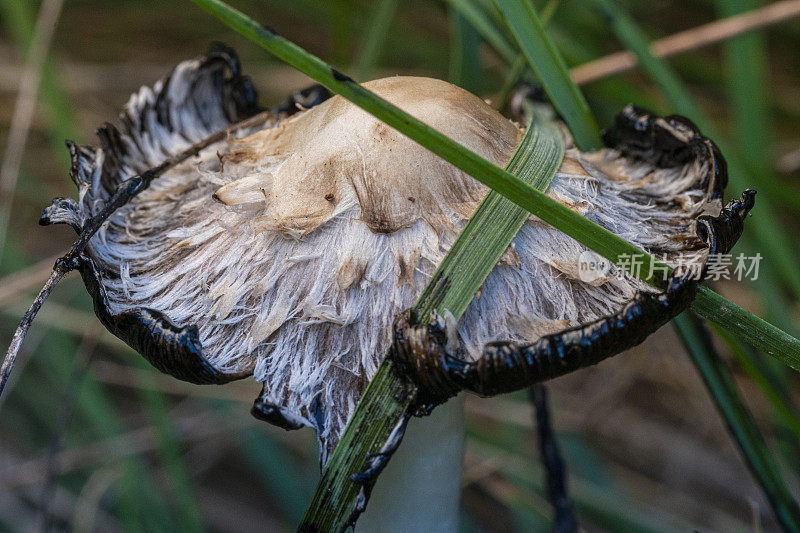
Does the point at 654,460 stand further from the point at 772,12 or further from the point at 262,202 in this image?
the point at 262,202

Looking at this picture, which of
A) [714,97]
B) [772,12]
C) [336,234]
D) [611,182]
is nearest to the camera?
[336,234]

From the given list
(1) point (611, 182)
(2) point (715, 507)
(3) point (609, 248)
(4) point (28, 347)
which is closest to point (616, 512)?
(2) point (715, 507)

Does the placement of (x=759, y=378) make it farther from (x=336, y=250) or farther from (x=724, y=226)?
(x=336, y=250)

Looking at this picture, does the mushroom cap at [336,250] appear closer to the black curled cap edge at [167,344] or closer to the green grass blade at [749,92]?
the black curled cap edge at [167,344]

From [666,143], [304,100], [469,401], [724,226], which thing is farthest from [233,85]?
[469,401]

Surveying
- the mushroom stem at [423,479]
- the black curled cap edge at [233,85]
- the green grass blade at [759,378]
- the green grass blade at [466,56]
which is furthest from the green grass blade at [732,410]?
the black curled cap edge at [233,85]

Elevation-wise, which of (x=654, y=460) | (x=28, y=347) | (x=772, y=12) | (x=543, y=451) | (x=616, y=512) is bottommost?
(x=28, y=347)

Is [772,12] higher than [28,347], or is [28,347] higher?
[772,12]
